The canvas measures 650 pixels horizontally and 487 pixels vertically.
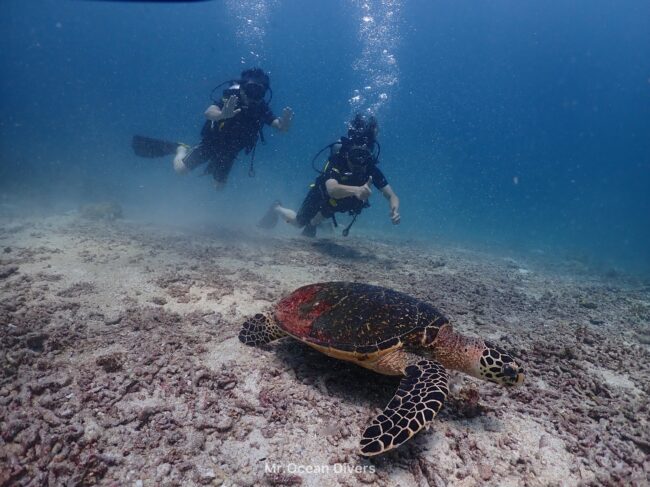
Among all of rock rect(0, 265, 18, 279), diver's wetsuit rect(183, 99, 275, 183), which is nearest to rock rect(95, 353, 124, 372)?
rock rect(0, 265, 18, 279)

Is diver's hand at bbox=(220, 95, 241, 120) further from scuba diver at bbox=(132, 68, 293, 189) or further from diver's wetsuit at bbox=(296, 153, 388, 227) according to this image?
diver's wetsuit at bbox=(296, 153, 388, 227)

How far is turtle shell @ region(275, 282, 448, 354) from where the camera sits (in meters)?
2.80

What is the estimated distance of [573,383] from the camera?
332 cm

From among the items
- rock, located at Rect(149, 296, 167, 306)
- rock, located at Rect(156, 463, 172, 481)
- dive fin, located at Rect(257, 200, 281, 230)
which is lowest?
dive fin, located at Rect(257, 200, 281, 230)

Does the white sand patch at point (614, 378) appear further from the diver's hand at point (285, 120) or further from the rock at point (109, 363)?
the diver's hand at point (285, 120)

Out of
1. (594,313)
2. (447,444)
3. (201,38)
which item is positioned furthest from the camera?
(201,38)

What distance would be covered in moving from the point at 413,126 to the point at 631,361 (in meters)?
146

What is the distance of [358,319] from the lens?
297 centimetres

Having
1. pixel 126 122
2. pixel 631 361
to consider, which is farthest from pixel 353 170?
pixel 126 122

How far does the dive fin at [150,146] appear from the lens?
10.8 metres

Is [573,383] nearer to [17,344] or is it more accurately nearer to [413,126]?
[17,344]

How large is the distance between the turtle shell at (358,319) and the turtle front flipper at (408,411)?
1.10 feet

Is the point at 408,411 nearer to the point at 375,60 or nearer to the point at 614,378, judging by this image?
the point at 614,378

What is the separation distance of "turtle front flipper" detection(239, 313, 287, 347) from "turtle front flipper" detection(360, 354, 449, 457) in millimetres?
1534
